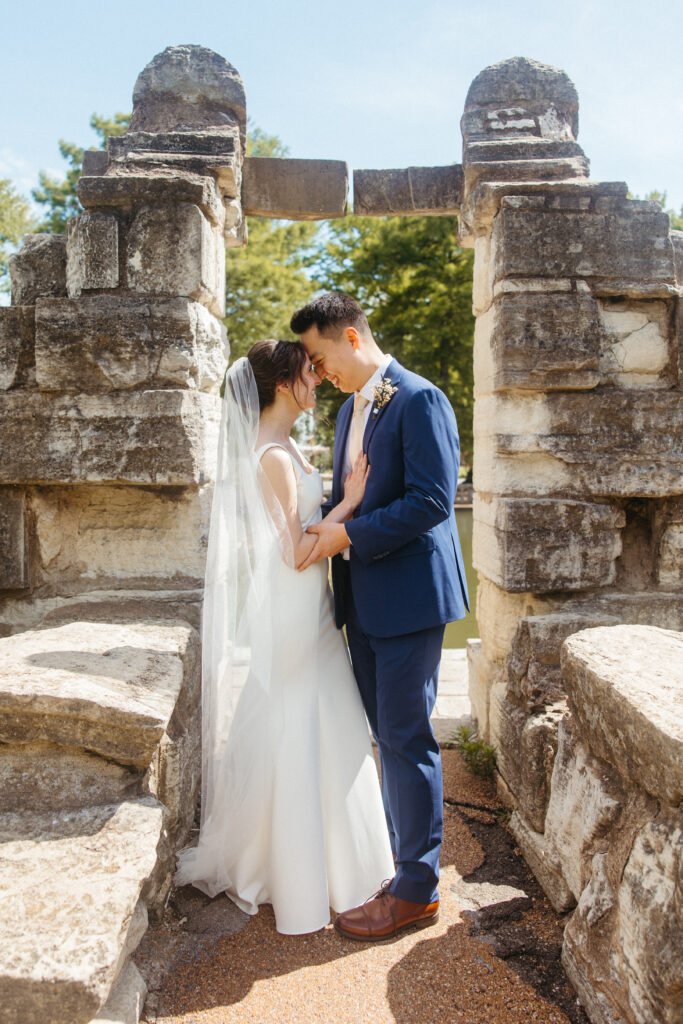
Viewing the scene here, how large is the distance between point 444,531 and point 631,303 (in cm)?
157

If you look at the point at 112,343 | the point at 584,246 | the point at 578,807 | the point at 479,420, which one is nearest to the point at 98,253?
the point at 112,343

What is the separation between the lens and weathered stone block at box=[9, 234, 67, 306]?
138 inches

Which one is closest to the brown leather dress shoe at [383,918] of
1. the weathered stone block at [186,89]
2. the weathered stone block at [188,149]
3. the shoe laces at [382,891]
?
the shoe laces at [382,891]

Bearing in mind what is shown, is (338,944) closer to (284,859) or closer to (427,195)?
(284,859)

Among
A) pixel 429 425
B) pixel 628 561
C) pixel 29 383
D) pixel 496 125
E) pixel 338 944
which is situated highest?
pixel 496 125

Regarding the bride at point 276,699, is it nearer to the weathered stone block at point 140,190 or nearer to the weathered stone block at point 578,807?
the weathered stone block at point 578,807

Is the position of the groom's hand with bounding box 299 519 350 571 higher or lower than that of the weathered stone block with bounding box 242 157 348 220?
lower

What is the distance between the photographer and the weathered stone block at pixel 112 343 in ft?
10.8

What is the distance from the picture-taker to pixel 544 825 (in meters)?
3.00

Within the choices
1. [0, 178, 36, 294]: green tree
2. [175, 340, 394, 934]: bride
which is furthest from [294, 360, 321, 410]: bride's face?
[0, 178, 36, 294]: green tree

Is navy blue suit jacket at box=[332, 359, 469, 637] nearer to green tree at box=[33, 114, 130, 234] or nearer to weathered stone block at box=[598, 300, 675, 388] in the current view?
weathered stone block at box=[598, 300, 675, 388]

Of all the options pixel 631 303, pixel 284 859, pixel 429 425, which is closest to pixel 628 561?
pixel 631 303

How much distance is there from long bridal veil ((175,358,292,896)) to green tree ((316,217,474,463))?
1740 cm

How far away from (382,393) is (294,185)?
1880 millimetres
